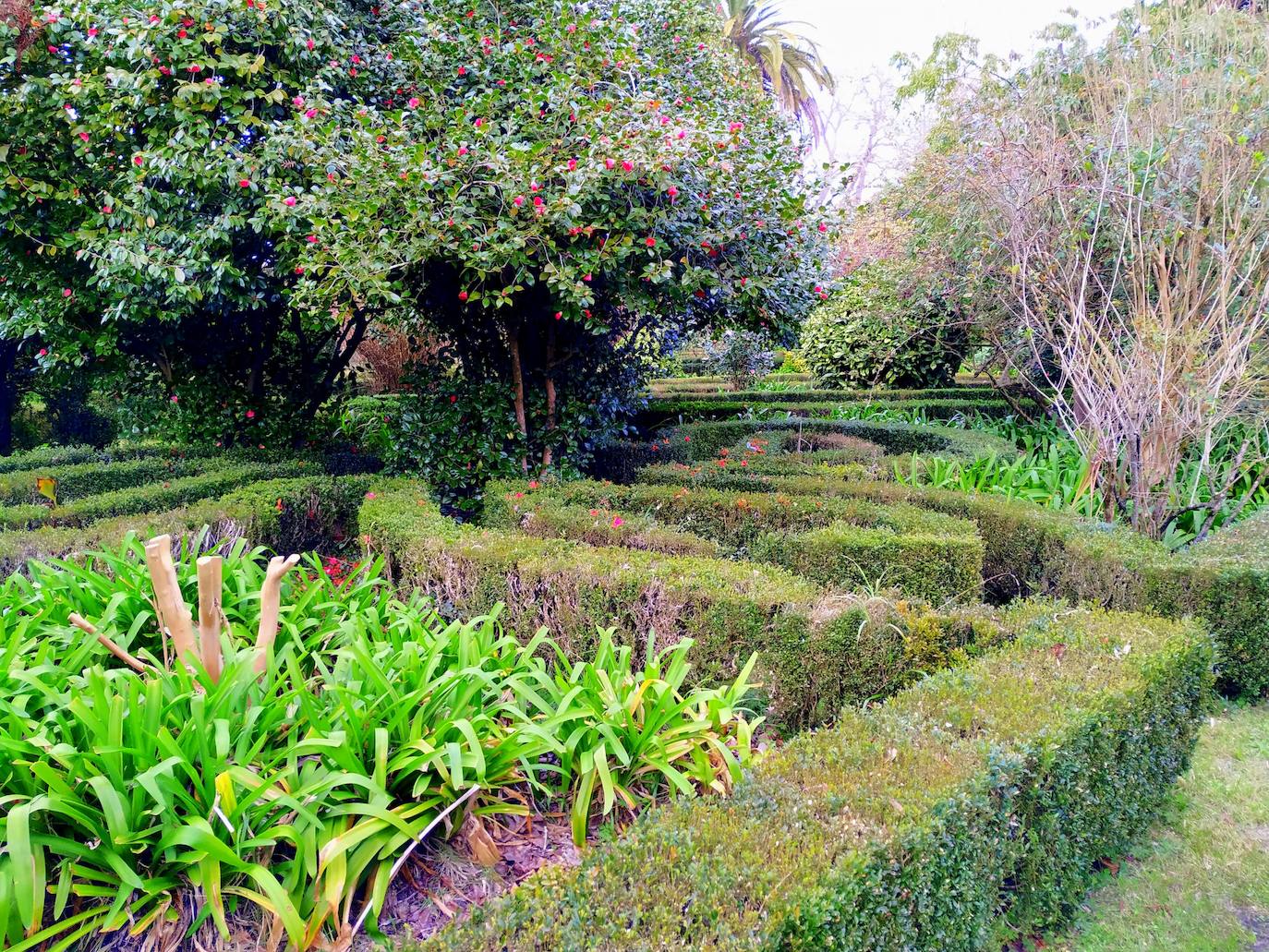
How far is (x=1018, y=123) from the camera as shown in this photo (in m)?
6.37

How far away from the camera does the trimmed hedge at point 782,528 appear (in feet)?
13.1

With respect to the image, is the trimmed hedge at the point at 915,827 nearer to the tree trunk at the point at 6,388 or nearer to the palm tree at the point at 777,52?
the tree trunk at the point at 6,388

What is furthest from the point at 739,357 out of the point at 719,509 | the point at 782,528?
the point at 782,528

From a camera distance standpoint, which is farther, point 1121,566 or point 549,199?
point 549,199

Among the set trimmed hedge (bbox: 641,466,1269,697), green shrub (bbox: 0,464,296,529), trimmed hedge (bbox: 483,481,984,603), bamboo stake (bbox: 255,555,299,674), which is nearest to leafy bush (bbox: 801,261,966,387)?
trimmed hedge (bbox: 641,466,1269,697)

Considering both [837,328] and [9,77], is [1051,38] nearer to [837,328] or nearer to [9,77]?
[837,328]

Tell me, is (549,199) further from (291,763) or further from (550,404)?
(291,763)

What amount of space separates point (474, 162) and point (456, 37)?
2345 mm

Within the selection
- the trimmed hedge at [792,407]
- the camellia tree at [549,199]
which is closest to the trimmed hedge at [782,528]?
the camellia tree at [549,199]

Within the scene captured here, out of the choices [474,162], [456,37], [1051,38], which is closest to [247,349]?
[456,37]

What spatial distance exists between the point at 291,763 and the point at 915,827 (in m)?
1.68

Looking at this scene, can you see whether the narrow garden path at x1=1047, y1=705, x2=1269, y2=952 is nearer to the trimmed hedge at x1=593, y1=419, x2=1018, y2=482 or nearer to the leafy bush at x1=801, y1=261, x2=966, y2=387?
the trimmed hedge at x1=593, y1=419, x2=1018, y2=482

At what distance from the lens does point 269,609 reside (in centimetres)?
268

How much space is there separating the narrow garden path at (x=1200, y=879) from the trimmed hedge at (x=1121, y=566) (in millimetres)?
705
